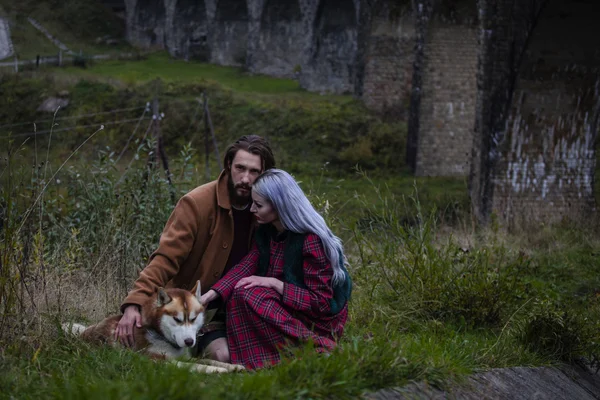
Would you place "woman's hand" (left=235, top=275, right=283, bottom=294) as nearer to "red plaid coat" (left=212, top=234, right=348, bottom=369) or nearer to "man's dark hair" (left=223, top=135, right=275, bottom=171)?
"red plaid coat" (left=212, top=234, right=348, bottom=369)

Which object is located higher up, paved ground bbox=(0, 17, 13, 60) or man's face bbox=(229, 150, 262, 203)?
man's face bbox=(229, 150, 262, 203)

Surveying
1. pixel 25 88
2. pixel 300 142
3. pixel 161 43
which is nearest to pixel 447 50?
pixel 300 142

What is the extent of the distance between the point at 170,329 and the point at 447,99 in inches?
636

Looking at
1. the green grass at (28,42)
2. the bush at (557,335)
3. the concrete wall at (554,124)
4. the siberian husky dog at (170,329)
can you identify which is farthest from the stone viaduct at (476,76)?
the siberian husky dog at (170,329)

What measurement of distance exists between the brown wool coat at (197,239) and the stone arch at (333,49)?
897 inches

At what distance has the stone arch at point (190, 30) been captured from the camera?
3672 cm

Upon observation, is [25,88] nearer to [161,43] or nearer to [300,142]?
Answer: [300,142]

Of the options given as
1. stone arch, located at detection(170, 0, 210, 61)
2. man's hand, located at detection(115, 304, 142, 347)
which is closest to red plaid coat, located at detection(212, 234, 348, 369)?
man's hand, located at detection(115, 304, 142, 347)

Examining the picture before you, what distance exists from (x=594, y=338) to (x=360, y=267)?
2.04 meters

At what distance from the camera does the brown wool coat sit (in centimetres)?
498

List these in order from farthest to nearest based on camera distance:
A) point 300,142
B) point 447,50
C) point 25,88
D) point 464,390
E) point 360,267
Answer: point 25,88 < point 300,142 < point 447,50 < point 360,267 < point 464,390

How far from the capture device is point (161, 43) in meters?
40.2

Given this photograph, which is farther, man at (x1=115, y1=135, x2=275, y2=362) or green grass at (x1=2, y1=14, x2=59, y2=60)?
green grass at (x1=2, y1=14, x2=59, y2=60)

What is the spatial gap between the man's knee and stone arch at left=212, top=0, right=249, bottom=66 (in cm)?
3090
